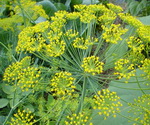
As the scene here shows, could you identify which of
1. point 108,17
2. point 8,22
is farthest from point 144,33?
point 8,22

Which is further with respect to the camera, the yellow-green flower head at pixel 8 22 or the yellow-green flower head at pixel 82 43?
the yellow-green flower head at pixel 8 22

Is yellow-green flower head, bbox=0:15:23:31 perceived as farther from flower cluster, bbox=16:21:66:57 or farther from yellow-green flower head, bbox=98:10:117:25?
yellow-green flower head, bbox=98:10:117:25

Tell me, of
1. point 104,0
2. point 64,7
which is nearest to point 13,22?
point 64,7

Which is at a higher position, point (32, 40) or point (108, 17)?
point (108, 17)

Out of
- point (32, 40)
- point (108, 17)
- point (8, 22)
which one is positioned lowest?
point (8, 22)

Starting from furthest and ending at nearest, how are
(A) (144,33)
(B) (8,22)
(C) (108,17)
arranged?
1. (B) (8,22)
2. (C) (108,17)
3. (A) (144,33)

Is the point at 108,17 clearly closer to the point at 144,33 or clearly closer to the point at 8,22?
the point at 144,33

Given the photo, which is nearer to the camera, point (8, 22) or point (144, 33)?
point (144, 33)

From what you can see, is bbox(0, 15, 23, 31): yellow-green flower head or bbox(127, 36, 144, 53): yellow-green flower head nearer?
bbox(127, 36, 144, 53): yellow-green flower head

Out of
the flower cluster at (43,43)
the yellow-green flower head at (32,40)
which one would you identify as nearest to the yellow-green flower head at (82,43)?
the flower cluster at (43,43)

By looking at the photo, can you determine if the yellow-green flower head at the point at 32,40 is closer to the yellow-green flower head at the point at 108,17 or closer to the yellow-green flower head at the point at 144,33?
the yellow-green flower head at the point at 108,17

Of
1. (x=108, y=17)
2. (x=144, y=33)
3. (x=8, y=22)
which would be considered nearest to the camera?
(x=144, y=33)

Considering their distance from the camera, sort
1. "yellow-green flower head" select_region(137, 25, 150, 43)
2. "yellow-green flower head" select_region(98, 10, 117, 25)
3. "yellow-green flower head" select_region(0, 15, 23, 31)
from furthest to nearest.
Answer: "yellow-green flower head" select_region(0, 15, 23, 31) < "yellow-green flower head" select_region(98, 10, 117, 25) < "yellow-green flower head" select_region(137, 25, 150, 43)

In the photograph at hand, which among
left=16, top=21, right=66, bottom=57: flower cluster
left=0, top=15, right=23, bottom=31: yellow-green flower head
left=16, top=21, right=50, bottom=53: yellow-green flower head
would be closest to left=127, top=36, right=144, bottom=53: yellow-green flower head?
left=16, top=21, right=66, bottom=57: flower cluster
